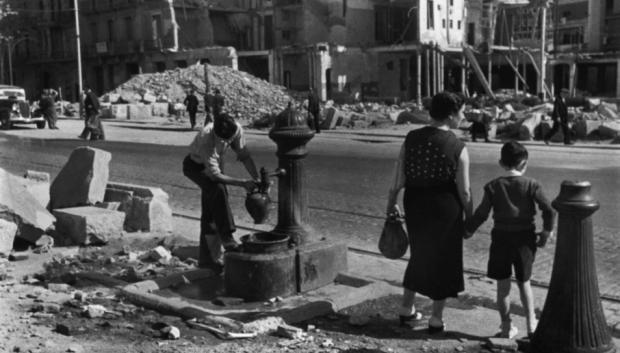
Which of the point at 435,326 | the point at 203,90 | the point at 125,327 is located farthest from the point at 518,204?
the point at 203,90

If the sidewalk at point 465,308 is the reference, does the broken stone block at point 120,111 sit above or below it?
above

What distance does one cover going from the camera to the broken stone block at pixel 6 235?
6.85 m

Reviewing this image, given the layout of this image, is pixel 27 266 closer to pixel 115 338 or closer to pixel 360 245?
pixel 115 338

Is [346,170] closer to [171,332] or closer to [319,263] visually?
[319,263]

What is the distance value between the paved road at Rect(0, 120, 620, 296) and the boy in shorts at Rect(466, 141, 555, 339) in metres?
1.82

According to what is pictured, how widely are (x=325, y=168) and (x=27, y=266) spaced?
29.1 feet

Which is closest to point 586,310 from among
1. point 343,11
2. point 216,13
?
point 343,11

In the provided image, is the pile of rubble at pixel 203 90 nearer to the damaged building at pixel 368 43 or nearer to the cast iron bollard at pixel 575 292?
the damaged building at pixel 368 43

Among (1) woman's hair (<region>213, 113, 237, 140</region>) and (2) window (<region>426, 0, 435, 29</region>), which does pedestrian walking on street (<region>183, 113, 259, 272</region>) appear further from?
(2) window (<region>426, 0, 435, 29</region>)

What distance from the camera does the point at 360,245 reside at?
8.06 m

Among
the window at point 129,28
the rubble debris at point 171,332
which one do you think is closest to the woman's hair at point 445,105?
the rubble debris at point 171,332

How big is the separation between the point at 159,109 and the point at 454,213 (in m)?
34.5

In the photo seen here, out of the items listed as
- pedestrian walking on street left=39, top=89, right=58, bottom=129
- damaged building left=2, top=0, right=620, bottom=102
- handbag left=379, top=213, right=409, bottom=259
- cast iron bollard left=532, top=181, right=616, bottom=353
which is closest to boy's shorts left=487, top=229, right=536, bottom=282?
cast iron bollard left=532, top=181, right=616, bottom=353

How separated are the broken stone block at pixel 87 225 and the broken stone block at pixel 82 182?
498 millimetres
